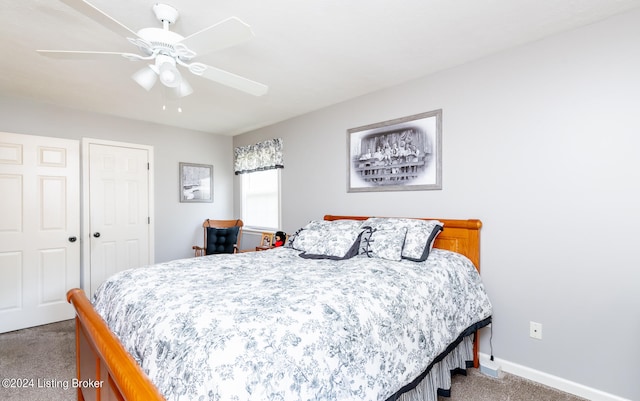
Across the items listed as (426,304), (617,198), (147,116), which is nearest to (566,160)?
(617,198)

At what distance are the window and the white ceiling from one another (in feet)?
4.60

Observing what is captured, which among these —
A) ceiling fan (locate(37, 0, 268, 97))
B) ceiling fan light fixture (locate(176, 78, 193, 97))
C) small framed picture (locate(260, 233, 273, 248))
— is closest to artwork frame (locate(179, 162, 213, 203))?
small framed picture (locate(260, 233, 273, 248))

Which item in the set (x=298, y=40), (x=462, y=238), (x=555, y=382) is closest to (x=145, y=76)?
(x=298, y=40)

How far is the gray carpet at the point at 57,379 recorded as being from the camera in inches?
81.6

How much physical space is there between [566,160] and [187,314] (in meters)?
2.50

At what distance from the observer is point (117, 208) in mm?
3916

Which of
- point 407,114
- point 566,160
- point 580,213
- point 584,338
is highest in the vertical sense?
point 407,114

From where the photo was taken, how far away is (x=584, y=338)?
6.73ft

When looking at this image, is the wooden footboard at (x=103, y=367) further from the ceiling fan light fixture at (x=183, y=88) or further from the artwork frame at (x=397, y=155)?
the artwork frame at (x=397, y=155)

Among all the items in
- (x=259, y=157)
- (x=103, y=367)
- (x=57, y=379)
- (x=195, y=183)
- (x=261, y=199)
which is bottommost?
(x=57, y=379)

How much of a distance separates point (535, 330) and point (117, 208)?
453 centimetres

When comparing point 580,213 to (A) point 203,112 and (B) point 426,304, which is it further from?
(A) point 203,112

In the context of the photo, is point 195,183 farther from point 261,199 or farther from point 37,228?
point 37,228

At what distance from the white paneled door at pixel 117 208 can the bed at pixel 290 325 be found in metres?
2.22
